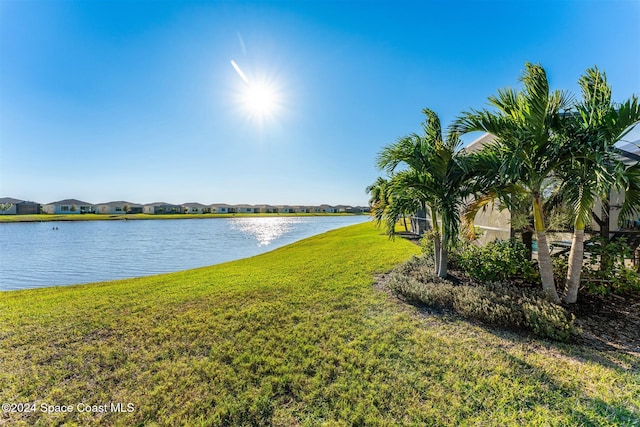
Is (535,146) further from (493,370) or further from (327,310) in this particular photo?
(327,310)

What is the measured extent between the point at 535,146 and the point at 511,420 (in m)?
3.91

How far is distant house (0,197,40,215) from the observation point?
6414 cm

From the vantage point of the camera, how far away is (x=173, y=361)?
3215 mm

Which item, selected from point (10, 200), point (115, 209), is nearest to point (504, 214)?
point (115, 209)

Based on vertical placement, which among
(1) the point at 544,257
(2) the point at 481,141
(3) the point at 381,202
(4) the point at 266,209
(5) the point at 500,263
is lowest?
Result: (5) the point at 500,263

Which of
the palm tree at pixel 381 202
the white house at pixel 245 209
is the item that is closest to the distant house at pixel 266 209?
the white house at pixel 245 209

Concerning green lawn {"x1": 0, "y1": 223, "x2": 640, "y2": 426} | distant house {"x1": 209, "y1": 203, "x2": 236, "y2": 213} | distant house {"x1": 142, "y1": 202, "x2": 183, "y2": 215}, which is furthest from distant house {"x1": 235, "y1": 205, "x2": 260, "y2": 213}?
green lawn {"x1": 0, "y1": 223, "x2": 640, "y2": 426}

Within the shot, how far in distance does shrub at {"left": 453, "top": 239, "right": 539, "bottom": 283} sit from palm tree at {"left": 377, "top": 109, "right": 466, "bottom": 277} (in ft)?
1.93

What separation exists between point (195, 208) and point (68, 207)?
34481 millimetres

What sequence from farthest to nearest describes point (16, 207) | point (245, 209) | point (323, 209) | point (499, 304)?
point (323, 209) → point (245, 209) → point (16, 207) → point (499, 304)

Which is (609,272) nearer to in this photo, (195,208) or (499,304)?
(499,304)

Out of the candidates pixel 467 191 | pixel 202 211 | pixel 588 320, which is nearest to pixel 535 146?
pixel 467 191

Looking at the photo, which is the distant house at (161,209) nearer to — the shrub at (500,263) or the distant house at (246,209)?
the distant house at (246,209)

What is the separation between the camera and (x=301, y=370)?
2.99 m
